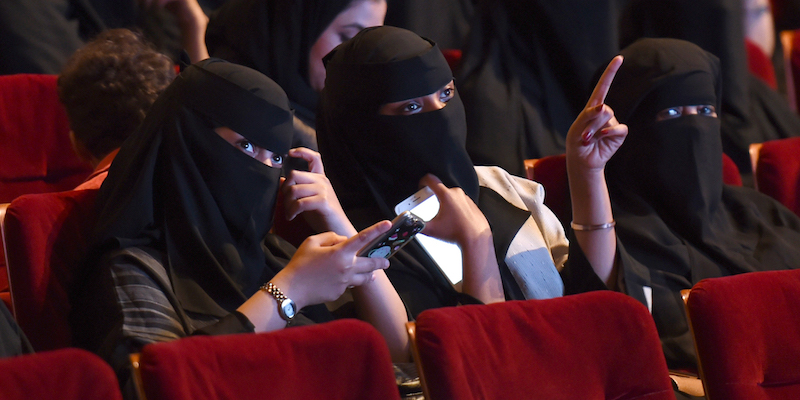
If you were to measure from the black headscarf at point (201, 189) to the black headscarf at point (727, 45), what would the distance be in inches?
95.6

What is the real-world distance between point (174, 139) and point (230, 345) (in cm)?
57

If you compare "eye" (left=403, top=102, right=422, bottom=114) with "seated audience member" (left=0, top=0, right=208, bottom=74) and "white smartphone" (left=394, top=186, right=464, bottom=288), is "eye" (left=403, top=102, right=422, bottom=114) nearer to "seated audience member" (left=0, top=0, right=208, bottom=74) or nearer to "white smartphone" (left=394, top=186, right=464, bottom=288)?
"white smartphone" (left=394, top=186, right=464, bottom=288)

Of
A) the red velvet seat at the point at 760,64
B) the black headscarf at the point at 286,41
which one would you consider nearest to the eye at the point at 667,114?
the black headscarf at the point at 286,41

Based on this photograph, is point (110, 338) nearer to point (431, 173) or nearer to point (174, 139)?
point (174, 139)

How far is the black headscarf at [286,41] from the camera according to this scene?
244 cm

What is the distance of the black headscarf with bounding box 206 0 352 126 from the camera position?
8.02ft

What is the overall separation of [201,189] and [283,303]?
283mm

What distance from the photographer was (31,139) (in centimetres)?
244

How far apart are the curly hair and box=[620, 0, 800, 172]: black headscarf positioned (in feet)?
7.76

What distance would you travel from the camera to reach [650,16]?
3627mm

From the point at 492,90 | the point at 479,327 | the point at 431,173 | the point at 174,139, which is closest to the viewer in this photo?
the point at 479,327

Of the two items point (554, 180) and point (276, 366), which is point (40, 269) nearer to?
point (276, 366)

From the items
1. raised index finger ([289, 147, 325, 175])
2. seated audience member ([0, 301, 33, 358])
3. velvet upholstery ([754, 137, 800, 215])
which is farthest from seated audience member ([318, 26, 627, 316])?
velvet upholstery ([754, 137, 800, 215])

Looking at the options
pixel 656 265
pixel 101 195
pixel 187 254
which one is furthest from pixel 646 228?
pixel 101 195
